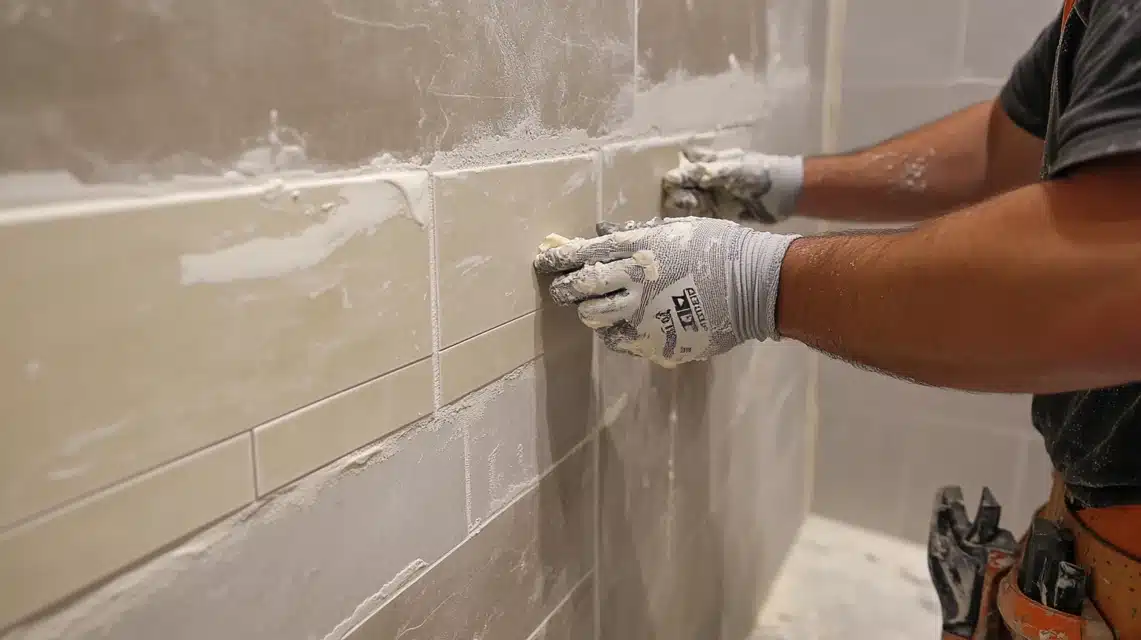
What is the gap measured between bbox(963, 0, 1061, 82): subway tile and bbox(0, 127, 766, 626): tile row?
139cm

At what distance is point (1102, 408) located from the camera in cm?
86

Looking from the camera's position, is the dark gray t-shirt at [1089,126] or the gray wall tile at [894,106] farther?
the gray wall tile at [894,106]

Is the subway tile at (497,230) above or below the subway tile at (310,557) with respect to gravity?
above

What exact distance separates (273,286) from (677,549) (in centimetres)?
98

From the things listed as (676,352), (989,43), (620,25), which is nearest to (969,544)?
(676,352)

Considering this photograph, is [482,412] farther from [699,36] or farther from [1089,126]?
[699,36]

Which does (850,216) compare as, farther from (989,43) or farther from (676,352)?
(989,43)

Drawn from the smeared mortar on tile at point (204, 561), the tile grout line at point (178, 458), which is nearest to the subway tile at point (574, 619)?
the smeared mortar on tile at point (204, 561)

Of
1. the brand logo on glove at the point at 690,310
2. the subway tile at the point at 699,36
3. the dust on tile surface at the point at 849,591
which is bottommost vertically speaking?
the dust on tile surface at the point at 849,591

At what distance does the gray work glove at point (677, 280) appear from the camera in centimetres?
80

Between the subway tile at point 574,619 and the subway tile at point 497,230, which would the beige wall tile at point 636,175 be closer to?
the subway tile at point 497,230

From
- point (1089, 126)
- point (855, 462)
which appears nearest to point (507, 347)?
point (1089, 126)

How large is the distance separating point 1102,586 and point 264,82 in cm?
98

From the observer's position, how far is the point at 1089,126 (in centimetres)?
58
